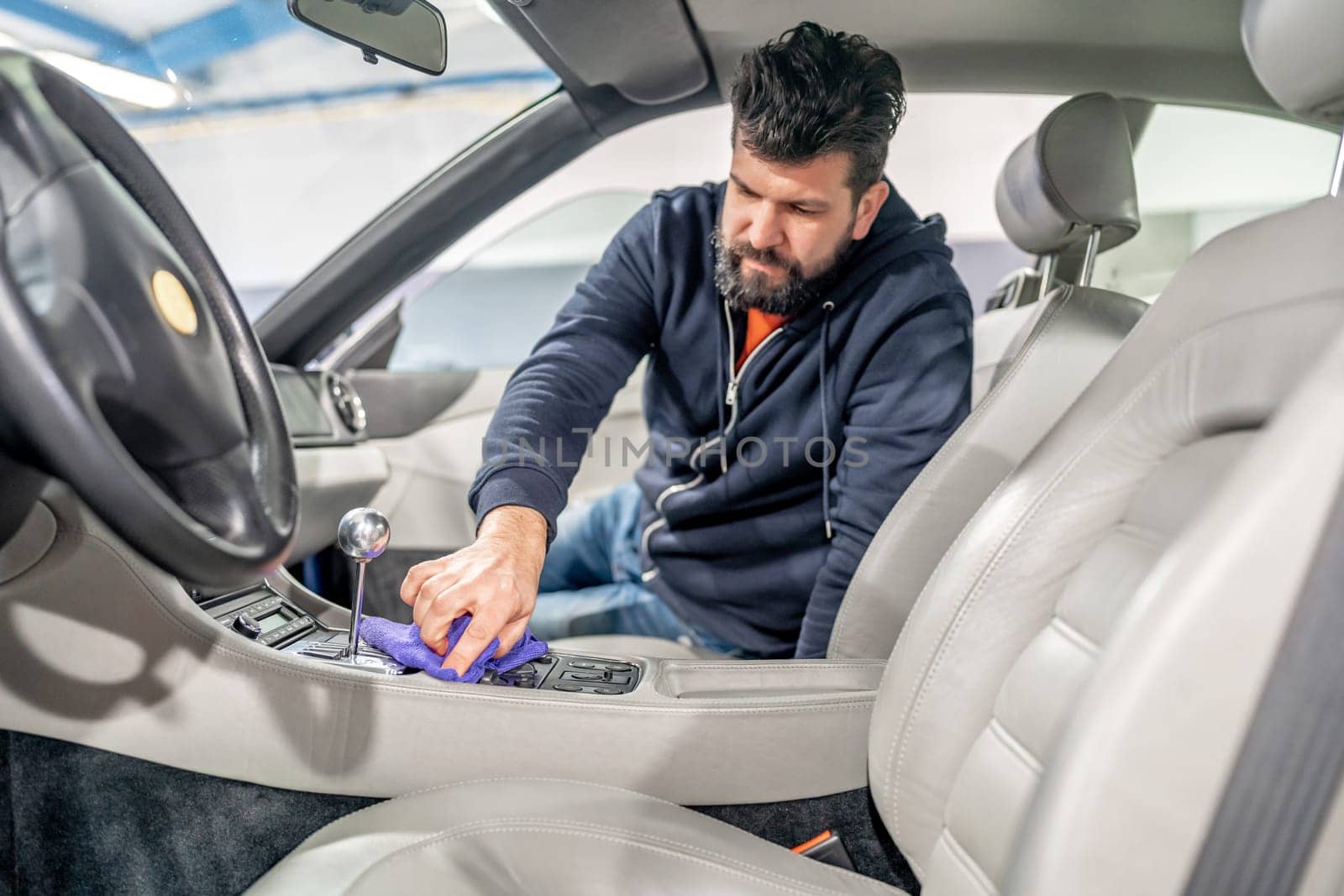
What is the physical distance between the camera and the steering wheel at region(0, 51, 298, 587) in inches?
18.3

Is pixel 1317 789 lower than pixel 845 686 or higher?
higher

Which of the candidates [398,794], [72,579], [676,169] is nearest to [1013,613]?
[398,794]

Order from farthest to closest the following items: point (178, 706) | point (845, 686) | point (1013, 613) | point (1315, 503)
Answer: point (845, 686)
point (178, 706)
point (1013, 613)
point (1315, 503)

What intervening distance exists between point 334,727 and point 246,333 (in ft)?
1.48

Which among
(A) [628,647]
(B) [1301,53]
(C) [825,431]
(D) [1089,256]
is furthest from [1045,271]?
(A) [628,647]

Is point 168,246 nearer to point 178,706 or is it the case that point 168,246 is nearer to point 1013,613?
point 178,706

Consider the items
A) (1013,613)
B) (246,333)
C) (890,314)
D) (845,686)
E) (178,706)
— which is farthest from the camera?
(890,314)

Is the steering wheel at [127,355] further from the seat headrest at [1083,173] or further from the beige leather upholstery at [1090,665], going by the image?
the seat headrest at [1083,173]

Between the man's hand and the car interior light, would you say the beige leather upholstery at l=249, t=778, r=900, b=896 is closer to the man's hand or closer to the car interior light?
the man's hand

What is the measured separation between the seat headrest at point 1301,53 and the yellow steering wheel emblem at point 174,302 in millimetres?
792

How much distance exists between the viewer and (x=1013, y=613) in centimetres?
A: 80

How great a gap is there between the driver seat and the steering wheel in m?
0.32

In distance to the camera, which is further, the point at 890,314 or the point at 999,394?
the point at 890,314

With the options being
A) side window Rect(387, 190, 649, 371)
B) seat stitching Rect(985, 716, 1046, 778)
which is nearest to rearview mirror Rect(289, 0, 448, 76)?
side window Rect(387, 190, 649, 371)
